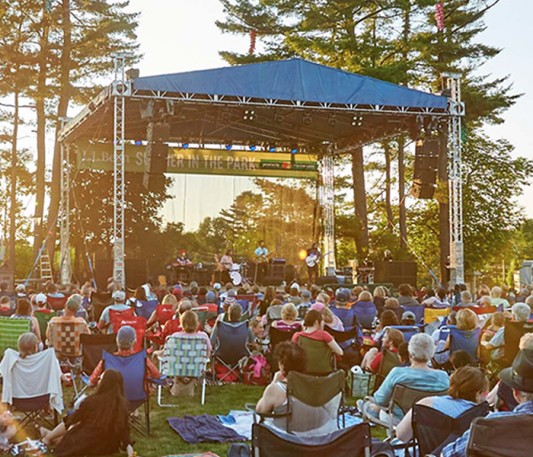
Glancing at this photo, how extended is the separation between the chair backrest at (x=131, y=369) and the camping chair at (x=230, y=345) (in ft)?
7.53

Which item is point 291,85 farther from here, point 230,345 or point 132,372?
point 132,372

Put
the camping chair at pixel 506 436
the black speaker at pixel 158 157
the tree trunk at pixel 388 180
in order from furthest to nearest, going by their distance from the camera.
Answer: the tree trunk at pixel 388 180, the black speaker at pixel 158 157, the camping chair at pixel 506 436

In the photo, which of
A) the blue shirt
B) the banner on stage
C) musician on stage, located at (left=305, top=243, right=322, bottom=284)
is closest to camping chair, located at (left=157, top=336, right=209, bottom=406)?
the blue shirt

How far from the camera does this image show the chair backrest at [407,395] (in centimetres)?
436

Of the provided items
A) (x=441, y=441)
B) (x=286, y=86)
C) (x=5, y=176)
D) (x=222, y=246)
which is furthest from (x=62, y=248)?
(x=441, y=441)

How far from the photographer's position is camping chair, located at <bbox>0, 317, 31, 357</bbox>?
22.9ft

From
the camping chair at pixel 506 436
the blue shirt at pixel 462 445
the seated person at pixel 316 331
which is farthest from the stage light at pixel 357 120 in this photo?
the camping chair at pixel 506 436

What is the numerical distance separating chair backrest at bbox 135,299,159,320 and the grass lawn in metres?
2.19

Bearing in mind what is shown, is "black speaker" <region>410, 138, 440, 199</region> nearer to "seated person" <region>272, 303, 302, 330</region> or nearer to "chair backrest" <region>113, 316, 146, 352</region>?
"seated person" <region>272, 303, 302, 330</region>

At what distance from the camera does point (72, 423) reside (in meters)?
4.95

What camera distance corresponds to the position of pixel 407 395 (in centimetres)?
438

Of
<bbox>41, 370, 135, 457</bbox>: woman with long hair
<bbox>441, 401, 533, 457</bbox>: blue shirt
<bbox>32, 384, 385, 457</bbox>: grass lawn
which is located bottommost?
<bbox>32, 384, 385, 457</bbox>: grass lawn

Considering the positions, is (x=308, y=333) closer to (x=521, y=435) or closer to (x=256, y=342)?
(x=256, y=342)

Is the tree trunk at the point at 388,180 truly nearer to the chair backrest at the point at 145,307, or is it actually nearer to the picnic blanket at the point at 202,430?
the chair backrest at the point at 145,307
